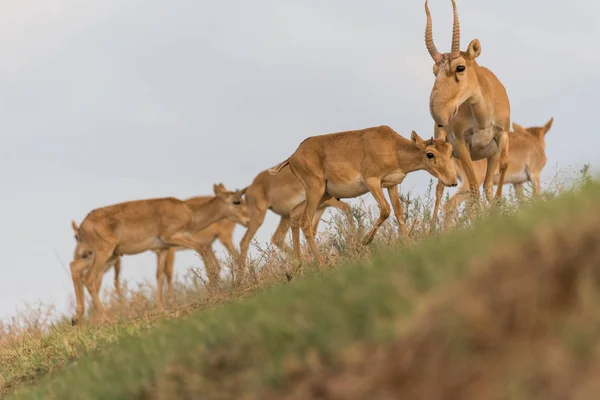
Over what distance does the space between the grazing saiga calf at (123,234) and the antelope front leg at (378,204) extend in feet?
22.1

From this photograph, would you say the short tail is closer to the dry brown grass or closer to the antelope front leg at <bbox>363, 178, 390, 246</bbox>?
the antelope front leg at <bbox>363, 178, 390, 246</bbox>

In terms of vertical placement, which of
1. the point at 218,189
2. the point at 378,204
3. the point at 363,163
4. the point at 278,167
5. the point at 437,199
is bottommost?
the point at 378,204

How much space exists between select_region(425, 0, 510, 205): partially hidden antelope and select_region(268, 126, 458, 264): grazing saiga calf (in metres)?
0.44

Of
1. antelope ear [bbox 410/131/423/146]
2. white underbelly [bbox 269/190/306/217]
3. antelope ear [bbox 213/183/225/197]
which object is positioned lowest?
antelope ear [bbox 410/131/423/146]

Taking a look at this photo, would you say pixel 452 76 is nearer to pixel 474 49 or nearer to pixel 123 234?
pixel 474 49

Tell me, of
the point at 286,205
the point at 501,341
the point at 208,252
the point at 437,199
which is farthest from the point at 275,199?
the point at 501,341

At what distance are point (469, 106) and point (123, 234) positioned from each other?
7.99m

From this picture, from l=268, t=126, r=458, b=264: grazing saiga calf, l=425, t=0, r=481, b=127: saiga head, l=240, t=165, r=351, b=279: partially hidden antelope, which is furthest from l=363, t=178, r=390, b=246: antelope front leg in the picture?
l=240, t=165, r=351, b=279: partially hidden antelope

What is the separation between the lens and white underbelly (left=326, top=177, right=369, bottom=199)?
1317 centimetres

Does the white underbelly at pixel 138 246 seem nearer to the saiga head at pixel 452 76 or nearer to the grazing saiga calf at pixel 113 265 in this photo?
the grazing saiga calf at pixel 113 265

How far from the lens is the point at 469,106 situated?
1385 centimetres

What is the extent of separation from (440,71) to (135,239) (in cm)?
804

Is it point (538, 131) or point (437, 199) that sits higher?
point (538, 131)

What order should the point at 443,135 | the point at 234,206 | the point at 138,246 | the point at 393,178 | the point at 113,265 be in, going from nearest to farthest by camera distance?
the point at 393,178 → the point at 443,135 → the point at 138,246 → the point at 113,265 → the point at 234,206
